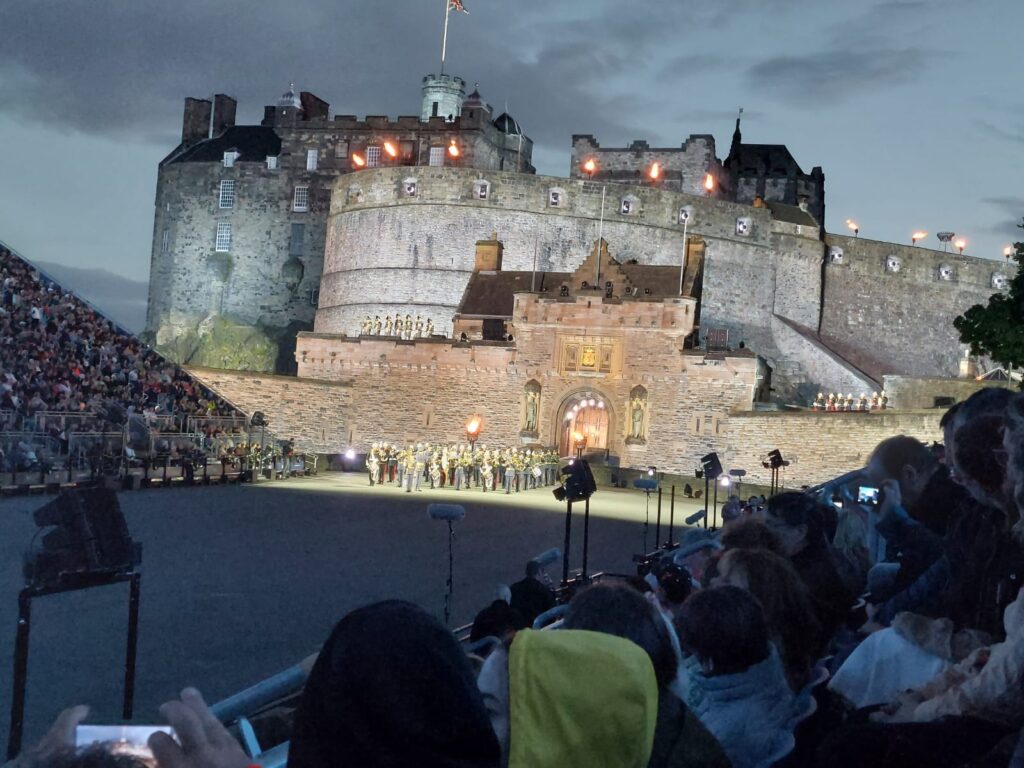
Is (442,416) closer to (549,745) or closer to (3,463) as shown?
(3,463)

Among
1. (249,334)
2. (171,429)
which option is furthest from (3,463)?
(249,334)

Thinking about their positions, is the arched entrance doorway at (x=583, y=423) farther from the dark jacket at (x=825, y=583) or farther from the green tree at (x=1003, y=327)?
the dark jacket at (x=825, y=583)

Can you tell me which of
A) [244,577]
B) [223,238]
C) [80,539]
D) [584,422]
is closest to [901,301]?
[584,422]

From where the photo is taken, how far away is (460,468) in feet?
95.2

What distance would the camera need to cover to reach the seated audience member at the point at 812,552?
515 cm

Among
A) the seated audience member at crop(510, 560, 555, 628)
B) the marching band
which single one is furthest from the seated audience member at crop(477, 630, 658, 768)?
the marching band

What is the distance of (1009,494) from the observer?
11.6ft

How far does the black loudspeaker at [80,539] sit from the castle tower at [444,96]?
5410cm

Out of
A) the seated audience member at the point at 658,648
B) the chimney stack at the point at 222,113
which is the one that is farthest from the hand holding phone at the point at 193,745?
the chimney stack at the point at 222,113

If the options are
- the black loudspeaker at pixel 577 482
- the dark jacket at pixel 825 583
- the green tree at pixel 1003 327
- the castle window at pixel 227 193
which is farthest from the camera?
the castle window at pixel 227 193

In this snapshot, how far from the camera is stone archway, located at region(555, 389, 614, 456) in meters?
34.9

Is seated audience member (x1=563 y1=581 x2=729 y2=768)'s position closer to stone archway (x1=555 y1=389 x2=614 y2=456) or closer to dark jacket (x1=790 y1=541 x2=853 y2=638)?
dark jacket (x1=790 y1=541 x2=853 y2=638)

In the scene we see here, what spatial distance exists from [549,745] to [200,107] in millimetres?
59197

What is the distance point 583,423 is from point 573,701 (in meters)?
32.9
